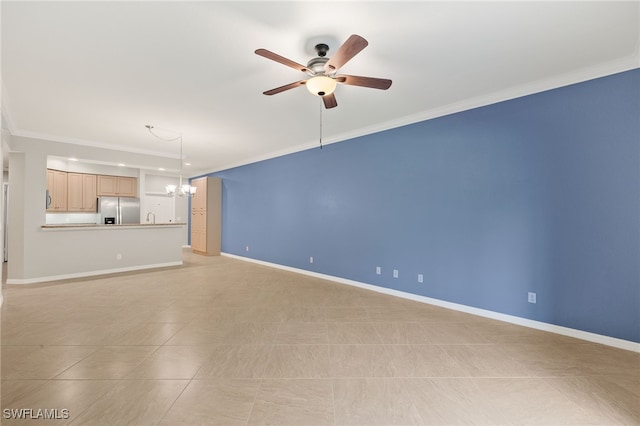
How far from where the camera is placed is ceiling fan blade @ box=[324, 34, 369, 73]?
1.85 metres

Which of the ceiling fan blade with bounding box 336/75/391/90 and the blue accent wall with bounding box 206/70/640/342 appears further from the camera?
the blue accent wall with bounding box 206/70/640/342

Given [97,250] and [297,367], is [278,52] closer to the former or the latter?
[297,367]

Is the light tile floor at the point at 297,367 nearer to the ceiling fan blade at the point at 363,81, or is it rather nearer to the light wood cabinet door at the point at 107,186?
the ceiling fan blade at the point at 363,81

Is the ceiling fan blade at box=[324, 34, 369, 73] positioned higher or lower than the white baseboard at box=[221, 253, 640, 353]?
higher

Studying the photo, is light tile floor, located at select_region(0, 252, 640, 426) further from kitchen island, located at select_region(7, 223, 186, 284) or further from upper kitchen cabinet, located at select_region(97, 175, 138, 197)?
upper kitchen cabinet, located at select_region(97, 175, 138, 197)

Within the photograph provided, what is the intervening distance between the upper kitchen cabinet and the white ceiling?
3.34 metres

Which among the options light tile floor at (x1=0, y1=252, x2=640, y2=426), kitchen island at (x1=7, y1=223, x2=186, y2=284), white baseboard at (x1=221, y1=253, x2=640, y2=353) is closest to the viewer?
light tile floor at (x1=0, y1=252, x2=640, y2=426)

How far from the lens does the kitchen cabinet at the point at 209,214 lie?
8.10 m

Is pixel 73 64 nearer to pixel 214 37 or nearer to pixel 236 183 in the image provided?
pixel 214 37

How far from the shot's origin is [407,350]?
2594 mm

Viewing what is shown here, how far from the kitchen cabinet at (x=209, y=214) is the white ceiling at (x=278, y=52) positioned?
3.90 meters

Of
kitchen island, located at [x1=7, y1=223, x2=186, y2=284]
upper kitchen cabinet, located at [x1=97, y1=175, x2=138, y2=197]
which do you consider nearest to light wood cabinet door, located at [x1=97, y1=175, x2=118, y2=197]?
upper kitchen cabinet, located at [x1=97, y1=175, x2=138, y2=197]

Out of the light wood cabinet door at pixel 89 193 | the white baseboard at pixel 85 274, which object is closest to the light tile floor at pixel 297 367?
the white baseboard at pixel 85 274

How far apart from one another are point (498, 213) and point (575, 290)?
42.9 inches
